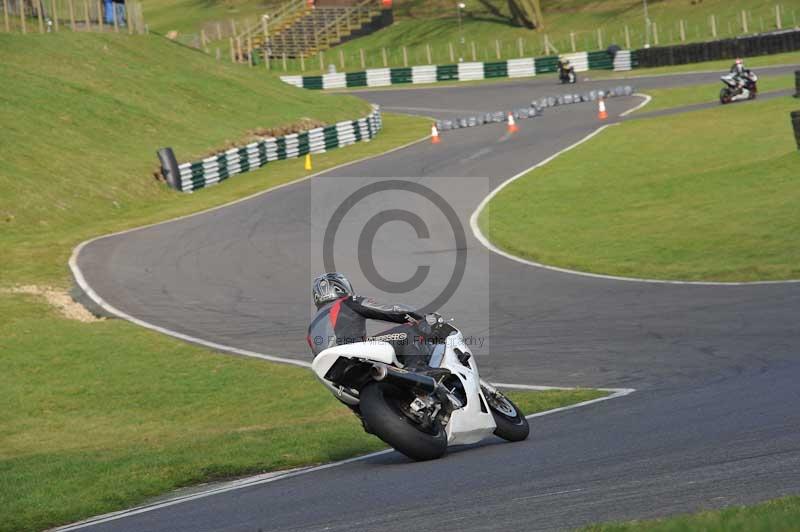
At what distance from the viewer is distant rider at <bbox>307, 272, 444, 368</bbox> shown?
923 cm

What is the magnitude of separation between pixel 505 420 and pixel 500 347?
620 centimetres

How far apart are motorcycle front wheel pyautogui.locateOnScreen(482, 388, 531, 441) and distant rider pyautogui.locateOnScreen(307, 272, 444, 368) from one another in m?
0.90

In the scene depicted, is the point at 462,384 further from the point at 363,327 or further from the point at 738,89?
the point at 738,89

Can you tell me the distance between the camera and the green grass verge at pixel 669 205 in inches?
846

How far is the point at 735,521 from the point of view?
19.2ft

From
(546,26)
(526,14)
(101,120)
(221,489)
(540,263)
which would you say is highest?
(526,14)

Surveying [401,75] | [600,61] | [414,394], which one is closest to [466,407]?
[414,394]

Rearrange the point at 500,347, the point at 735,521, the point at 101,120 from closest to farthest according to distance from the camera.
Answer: the point at 735,521, the point at 500,347, the point at 101,120

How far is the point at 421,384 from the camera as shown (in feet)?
30.1

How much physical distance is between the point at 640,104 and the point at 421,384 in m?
40.1

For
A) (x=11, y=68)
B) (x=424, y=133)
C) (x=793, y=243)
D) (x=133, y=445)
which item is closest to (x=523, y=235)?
(x=793, y=243)

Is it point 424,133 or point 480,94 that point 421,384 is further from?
point 480,94

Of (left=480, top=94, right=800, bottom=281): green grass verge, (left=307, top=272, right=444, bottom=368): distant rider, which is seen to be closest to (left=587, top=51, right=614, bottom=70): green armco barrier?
(left=480, top=94, right=800, bottom=281): green grass verge

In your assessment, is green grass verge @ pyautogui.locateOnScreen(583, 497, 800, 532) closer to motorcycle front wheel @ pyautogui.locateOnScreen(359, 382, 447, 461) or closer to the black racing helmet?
motorcycle front wheel @ pyautogui.locateOnScreen(359, 382, 447, 461)
